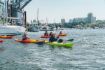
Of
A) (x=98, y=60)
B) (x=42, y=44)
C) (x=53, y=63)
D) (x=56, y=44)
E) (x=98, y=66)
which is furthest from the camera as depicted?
(x=42, y=44)

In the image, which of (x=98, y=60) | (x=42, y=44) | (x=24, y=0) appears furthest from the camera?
(x=24, y=0)

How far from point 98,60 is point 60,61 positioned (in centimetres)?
419

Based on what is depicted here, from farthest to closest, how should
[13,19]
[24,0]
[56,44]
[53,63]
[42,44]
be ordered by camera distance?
1. [13,19]
2. [24,0]
3. [42,44]
4. [56,44]
5. [53,63]

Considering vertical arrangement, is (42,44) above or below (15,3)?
below

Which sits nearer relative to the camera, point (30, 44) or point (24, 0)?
point (30, 44)

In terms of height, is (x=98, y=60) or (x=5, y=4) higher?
(x=5, y=4)

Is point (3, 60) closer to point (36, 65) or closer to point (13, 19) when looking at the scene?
point (36, 65)

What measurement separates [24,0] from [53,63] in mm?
91214

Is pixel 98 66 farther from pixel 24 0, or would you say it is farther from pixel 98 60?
pixel 24 0

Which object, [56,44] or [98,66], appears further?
[56,44]

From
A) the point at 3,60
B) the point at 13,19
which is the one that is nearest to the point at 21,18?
the point at 13,19

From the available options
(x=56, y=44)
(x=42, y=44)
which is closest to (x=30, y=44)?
(x=42, y=44)

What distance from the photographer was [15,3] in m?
136

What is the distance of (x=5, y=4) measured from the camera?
132125 mm
